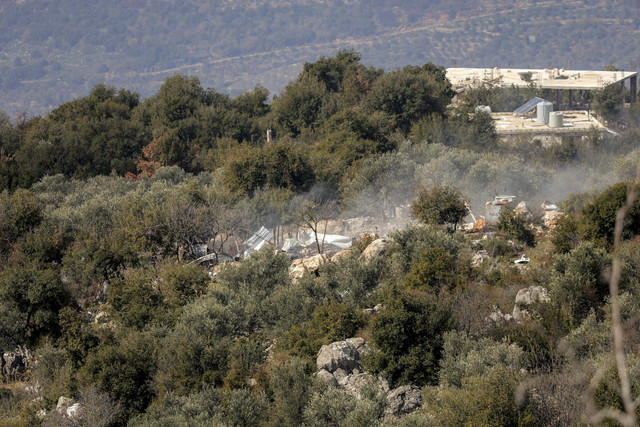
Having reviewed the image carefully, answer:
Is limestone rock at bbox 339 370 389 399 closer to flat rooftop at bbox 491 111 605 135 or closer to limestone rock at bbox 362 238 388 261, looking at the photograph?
limestone rock at bbox 362 238 388 261

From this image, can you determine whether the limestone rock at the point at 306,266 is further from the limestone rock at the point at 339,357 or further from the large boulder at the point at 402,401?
the large boulder at the point at 402,401

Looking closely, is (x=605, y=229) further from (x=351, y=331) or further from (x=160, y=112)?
(x=160, y=112)

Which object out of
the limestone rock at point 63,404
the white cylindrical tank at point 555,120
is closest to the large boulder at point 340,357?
the limestone rock at point 63,404

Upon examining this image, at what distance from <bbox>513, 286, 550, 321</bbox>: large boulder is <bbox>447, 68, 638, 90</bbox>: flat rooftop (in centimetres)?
4398

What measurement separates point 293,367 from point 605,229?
1145cm

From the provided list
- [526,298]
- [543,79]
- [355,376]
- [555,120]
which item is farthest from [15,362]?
[543,79]

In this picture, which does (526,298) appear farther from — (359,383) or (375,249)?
(375,249)

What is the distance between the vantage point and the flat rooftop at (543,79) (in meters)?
63.9

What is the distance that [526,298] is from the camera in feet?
63.5

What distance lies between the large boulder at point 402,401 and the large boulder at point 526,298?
418cm

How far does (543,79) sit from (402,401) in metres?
59.5

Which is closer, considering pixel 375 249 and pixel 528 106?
pixel 375 249

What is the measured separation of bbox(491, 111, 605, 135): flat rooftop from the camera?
48.5m

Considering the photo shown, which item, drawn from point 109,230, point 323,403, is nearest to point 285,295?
point 323,403
